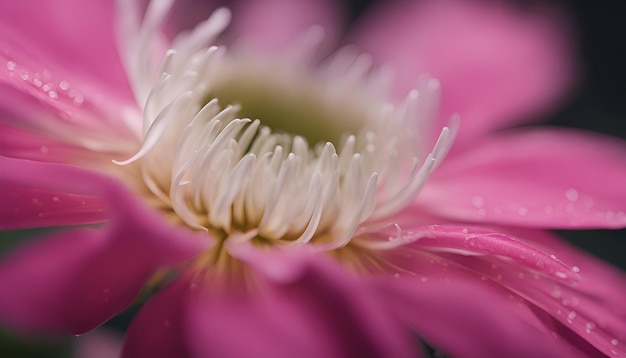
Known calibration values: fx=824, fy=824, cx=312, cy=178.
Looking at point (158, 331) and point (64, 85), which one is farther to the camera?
point (64, 85)

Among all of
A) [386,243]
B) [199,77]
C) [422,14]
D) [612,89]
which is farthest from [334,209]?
[612,89]

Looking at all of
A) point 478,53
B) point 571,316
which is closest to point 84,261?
point 571,316

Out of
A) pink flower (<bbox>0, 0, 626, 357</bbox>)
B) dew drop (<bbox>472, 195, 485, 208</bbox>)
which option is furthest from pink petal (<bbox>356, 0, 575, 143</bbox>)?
dew drop (<bbox>472, 195, 485, 208</bbox>)

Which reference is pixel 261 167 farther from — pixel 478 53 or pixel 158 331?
pixel 478 53

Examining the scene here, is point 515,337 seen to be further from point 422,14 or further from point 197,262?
point 422,14

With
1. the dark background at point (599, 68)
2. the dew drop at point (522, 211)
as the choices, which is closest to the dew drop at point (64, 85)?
the dew drop at point (522, 211)

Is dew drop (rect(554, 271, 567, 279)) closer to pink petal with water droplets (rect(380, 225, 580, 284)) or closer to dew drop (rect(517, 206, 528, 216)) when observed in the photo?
pink petal with water droplets (rect(380, 225, 580, 284))
